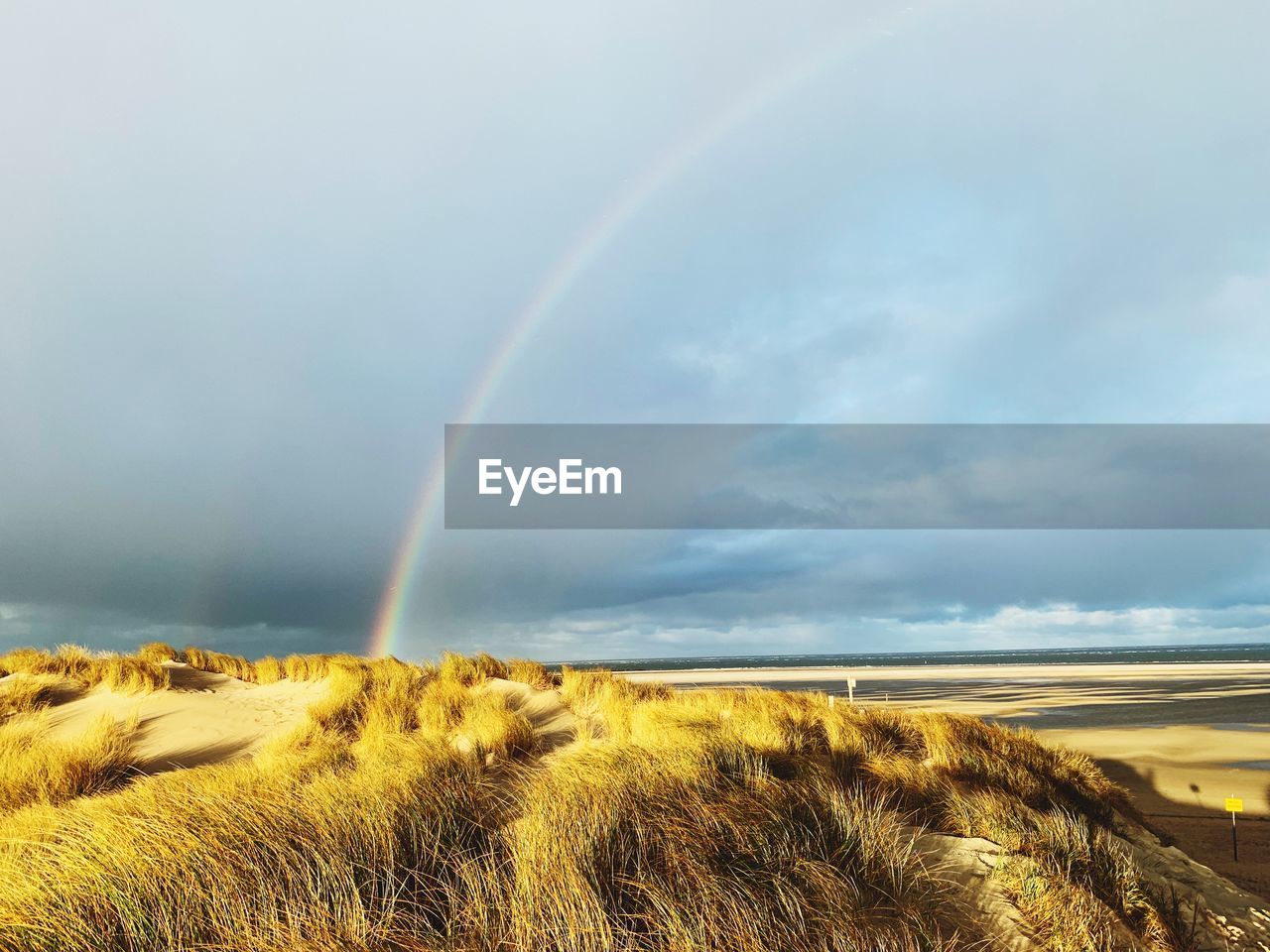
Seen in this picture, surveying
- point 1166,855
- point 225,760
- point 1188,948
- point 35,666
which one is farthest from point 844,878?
point 35,666

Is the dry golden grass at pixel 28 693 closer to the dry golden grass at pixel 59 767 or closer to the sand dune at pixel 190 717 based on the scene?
the sand dune at pixel 190 717

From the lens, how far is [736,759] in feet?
18.9

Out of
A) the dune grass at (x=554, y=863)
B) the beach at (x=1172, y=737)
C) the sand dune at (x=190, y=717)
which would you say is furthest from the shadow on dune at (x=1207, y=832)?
the sand dune at (x=190, y=717)

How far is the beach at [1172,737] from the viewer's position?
10039 mm

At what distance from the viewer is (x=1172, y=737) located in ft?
60.1

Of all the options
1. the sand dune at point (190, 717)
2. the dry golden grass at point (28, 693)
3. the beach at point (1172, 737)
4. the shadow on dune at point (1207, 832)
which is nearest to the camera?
the shadow on dune at point (1207, 832)

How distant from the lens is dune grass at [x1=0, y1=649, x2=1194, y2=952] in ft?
9.98

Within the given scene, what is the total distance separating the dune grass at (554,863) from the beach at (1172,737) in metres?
5.68

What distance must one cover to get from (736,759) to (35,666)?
1726 cm

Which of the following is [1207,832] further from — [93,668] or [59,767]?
[93,668]

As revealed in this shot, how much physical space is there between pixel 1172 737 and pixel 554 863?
860 inches

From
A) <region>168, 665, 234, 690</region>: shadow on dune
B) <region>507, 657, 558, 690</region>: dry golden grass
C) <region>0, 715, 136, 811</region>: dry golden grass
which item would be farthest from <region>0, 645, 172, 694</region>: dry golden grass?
<region>507, 657, 558, 690</region>: dry golden grass

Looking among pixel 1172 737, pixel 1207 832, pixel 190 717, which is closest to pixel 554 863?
pixel 190 717

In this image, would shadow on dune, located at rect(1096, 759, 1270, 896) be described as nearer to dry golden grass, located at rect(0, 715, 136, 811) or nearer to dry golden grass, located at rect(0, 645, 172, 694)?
dry golden grass, located at rect(0, 715, 136, 811)
